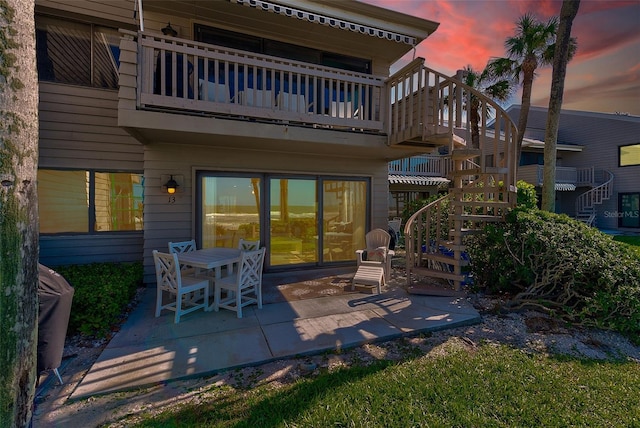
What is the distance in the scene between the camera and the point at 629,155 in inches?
625

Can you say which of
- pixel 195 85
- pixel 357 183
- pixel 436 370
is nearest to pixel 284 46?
pixel 195 85

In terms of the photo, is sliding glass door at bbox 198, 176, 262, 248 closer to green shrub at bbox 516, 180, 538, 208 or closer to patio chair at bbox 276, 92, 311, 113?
patio chair at bbox 276, 92, 311, 113

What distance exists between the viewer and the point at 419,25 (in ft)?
18.6

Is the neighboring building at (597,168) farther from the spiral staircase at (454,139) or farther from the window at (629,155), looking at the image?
the spiral staircase at (454,139)

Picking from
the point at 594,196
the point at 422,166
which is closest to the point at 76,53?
the point at 422,166

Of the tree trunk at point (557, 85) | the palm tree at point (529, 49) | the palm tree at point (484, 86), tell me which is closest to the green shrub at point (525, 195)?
the tree trunk at point (557, 85)

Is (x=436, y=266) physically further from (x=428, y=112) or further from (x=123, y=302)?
(x=123, y=302)

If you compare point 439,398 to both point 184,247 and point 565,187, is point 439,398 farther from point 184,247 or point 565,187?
point 565,187

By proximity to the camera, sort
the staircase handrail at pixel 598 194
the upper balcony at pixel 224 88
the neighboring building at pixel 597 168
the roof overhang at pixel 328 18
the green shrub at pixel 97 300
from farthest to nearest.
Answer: the staircase handrail at pixel 598 194 < the neighboring building at pixel 597 168 < the roof overhang at pixel 328 18 < the upper balcony at pixel 224 88 < the green shrub at pixel 97 300

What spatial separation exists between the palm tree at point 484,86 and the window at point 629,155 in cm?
940

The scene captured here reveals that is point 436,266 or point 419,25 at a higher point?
point 419,25

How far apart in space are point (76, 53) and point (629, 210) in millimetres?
24384

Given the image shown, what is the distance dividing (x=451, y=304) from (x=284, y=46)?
6.07m

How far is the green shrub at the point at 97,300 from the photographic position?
11.1 feet
